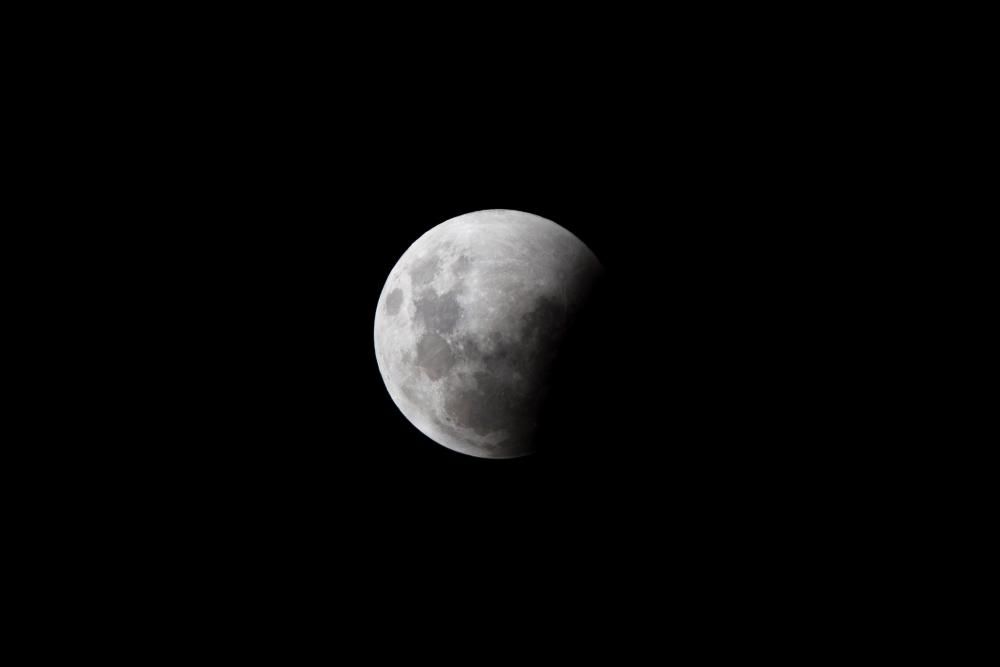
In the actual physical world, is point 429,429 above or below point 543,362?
below

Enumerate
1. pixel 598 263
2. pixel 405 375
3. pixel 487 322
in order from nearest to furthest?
pixel 487 322 → pixel 405 375 → pixel 598 263

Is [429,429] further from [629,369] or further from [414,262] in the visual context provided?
[629,369]

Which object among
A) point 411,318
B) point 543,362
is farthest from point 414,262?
point 543,362

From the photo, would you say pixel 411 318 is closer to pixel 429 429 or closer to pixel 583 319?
pixel 429 429

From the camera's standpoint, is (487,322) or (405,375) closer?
(487,322)

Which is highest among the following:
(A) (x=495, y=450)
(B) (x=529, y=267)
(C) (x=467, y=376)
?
(B) (x=529, y=267)

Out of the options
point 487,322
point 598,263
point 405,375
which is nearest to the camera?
point 487,322

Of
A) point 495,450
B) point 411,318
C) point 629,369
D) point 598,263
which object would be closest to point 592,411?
point 629,369
